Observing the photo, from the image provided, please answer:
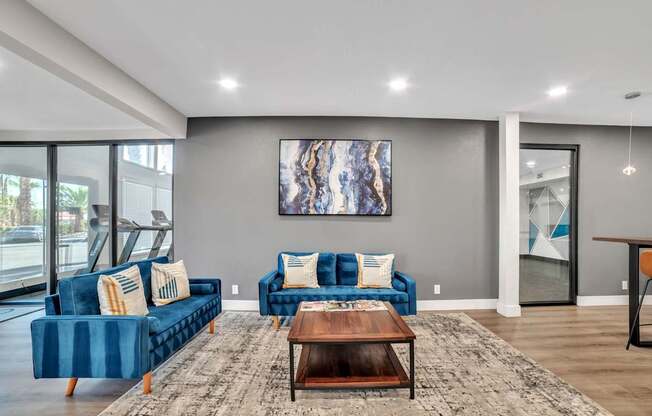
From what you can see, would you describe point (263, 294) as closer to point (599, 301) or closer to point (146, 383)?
point (146, 383)

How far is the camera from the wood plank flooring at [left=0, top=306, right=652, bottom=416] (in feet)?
6.81

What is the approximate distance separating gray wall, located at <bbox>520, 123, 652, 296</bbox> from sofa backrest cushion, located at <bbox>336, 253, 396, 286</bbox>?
3.10 meters

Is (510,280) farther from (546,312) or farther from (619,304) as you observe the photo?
(619,304)

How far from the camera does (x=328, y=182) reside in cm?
412

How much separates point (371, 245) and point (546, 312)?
252 cm

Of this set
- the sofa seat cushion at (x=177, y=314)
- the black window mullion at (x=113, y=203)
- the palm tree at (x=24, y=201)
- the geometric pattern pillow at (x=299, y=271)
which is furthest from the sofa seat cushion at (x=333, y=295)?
the palm tree at (x=24, y=201)

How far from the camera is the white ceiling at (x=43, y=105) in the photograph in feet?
9.08

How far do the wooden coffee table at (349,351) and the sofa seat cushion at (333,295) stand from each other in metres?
0.74

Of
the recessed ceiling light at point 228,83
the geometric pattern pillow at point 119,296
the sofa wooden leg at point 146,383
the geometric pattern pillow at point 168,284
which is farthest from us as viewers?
the recessed ceiling light at point 228,83

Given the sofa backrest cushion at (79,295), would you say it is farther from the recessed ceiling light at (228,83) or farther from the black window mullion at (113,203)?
the black window mullion at (113,203)

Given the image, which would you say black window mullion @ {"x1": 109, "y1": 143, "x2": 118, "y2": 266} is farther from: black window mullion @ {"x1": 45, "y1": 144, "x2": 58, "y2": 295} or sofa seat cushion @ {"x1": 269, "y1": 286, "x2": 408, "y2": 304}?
sofa seat cushion @ {"x1": 269, "y1": 286, "x2": 408, "y2": 304}

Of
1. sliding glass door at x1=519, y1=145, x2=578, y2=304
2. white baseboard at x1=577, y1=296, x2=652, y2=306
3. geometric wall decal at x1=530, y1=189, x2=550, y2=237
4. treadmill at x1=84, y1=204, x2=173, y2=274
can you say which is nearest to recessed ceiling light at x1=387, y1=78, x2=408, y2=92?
sliding glass door at x1=519, y1=145, x2=578, y2=304

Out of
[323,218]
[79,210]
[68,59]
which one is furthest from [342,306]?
[79,210]

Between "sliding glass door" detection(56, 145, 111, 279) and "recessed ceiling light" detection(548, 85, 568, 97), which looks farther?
"sliding glass door" detection(56, 145, 111, 279)
